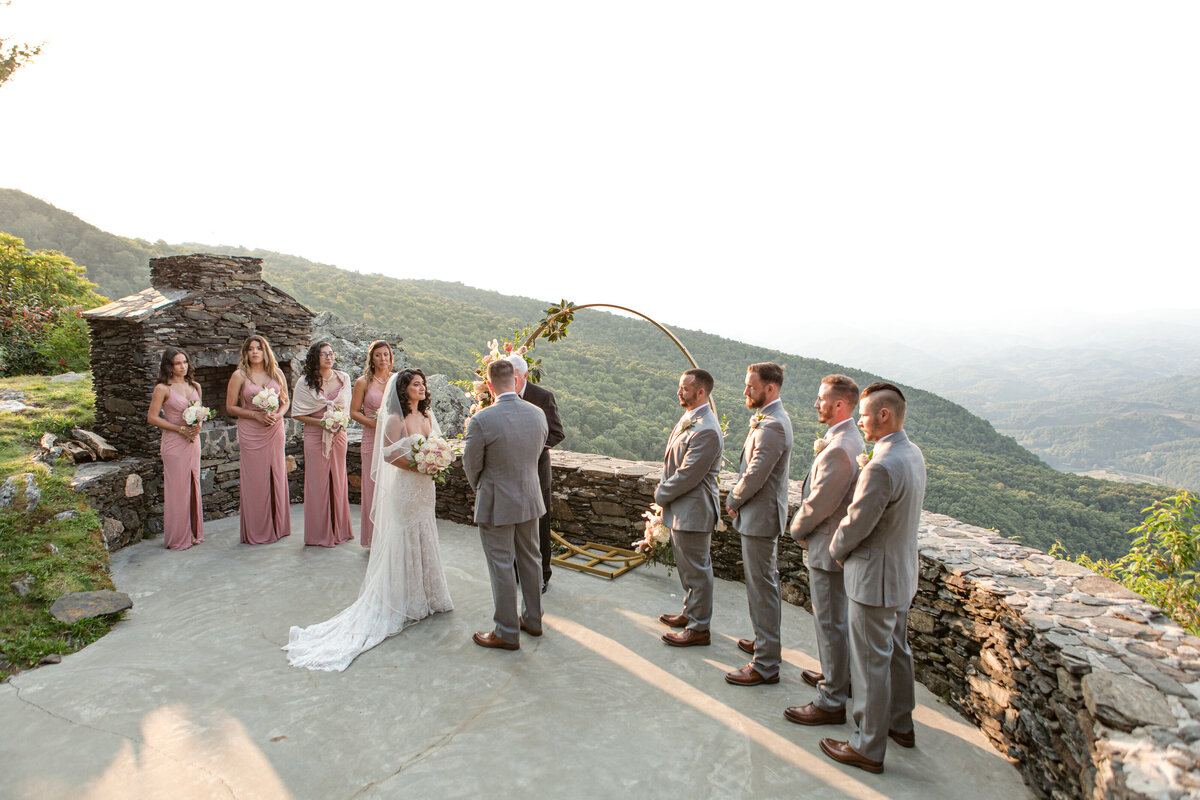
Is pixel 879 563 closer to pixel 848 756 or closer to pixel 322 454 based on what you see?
pixel 848 756

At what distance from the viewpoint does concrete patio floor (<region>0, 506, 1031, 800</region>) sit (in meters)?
3.28

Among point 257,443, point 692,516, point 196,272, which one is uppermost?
point 196,272

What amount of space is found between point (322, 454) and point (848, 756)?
651 cm

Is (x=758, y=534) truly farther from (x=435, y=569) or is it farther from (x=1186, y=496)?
(x=1186, y=496)

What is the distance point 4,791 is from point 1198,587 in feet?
26.3

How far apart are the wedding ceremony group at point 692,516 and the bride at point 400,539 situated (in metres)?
0.01

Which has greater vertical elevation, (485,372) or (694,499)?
(485,372)

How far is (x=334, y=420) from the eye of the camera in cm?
745

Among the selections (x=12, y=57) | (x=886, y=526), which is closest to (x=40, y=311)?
(x=12, y=57)

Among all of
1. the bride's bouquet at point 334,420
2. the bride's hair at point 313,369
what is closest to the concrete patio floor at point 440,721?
the bride's bouquet at point 334,420

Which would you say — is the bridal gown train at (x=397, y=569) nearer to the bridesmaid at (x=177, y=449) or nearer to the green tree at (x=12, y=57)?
the bridesmaid at (x=177, y=449)

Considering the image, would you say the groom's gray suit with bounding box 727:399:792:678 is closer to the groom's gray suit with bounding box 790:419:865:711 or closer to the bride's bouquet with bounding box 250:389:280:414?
the groom's gray suit with bounding box 790:419:865:711

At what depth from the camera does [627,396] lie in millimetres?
21406

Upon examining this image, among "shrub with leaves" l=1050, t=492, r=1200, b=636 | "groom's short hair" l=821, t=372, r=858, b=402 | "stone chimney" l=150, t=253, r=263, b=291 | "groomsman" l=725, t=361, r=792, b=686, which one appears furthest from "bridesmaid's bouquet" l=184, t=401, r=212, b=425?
"shrub with leaves" l=1050, t=492, r=1200, b=636
